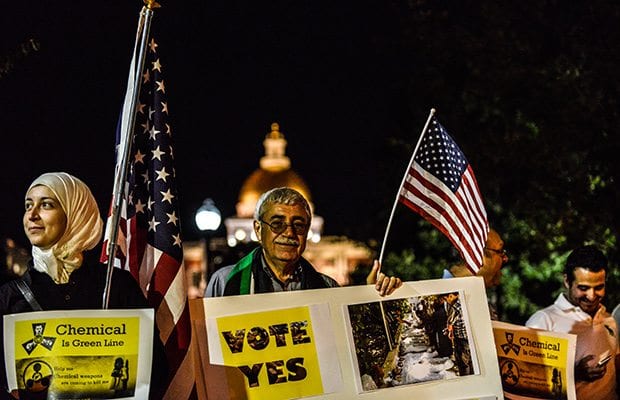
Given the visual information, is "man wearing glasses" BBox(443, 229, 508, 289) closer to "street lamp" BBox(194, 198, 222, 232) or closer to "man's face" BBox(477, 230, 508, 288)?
A: "man's face" BBox(477, 230, 508, 288)

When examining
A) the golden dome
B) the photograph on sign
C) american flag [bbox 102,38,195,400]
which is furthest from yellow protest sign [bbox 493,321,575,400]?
the golden dome

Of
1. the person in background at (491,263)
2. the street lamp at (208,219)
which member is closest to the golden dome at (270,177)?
the street lamp at (208,219)

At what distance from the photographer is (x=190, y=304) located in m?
5.39

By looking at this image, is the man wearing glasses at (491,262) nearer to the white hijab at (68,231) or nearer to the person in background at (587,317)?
the person in background at (587,317)

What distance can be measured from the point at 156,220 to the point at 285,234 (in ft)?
2.45

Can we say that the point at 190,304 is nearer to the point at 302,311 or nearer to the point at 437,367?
the point at 302,311

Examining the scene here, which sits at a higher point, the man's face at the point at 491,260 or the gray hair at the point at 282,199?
the gray hair at the point at 282,199

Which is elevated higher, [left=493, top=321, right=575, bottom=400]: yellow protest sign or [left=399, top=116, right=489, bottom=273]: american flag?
[left=399, top=116, right=489, bottom=273]: american flag

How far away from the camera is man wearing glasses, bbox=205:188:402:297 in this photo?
589cm

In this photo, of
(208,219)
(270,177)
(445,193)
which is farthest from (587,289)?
(270,177)

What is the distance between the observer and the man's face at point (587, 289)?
716 cm

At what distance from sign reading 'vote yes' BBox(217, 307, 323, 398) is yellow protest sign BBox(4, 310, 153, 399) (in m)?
0.58

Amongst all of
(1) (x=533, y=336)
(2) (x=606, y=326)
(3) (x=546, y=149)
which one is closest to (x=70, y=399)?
(1) (x=533, y=336)

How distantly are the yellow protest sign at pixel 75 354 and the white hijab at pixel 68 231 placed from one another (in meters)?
0.36
